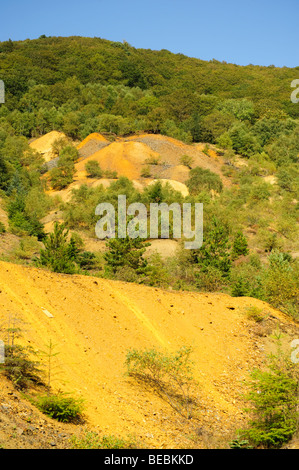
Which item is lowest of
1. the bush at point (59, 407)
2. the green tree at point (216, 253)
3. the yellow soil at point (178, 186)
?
the bush at point (59, 407)

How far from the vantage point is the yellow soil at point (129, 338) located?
349 inches

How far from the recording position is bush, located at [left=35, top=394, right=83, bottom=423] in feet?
25.3

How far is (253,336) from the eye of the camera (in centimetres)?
1432

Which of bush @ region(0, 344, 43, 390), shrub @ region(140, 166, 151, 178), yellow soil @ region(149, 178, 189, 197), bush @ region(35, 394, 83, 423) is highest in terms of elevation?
shrub @ region(140, 166, 151, 178)

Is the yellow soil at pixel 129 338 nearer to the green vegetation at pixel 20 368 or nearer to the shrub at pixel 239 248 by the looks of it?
the green vegetation at pixel 20 368

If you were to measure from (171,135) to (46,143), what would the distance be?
596 inches

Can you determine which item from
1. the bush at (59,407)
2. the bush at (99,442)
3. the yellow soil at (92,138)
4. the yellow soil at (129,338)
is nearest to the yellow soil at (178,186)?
the yellow soil at (92,138)

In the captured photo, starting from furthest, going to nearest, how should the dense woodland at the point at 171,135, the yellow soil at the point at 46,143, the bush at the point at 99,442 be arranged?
the yellow soil at the point at 46,143 → the dense woodland at the point at 171,135 → the bush at the point at 99,442

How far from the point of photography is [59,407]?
774 cm

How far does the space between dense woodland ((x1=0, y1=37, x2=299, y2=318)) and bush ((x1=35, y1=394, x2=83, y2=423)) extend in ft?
30.3

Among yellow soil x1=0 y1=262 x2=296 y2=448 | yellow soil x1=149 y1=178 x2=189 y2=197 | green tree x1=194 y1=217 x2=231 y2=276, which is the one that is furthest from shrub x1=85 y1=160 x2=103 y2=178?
yellow soil x1=0 y1=262 x2=296 y2=448

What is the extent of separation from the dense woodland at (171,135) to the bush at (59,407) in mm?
9226

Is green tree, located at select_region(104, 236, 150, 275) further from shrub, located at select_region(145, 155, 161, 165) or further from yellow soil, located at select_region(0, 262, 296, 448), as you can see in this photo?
shrub, located at select_region(145, 155, 161, 165)

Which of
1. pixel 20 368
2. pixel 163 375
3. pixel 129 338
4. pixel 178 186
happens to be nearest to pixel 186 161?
pixel 178 186
